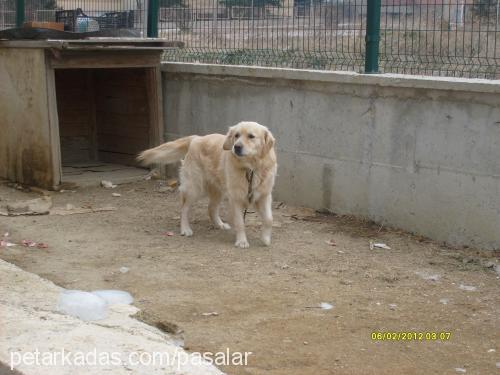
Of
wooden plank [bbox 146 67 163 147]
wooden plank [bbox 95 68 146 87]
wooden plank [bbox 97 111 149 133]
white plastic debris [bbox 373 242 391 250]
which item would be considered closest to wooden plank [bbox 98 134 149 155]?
wooden plank [bbox 97 111 149 133]

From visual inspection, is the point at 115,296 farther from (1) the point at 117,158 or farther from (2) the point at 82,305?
(1) the point at 117,158

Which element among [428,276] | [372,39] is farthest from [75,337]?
[372,39]

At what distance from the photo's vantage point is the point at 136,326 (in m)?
4.41

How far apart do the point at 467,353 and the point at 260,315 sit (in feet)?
4.16

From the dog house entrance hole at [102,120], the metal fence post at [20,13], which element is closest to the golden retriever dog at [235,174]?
the dog house entrance hole at [102,120]

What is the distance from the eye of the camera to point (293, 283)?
5.62 m

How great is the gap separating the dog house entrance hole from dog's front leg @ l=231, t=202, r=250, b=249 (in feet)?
10.2

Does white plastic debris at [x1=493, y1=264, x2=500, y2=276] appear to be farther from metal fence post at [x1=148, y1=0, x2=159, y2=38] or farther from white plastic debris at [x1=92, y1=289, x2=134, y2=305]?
metal fence post at [x1=148, y1=0, x2=159, y2=38]

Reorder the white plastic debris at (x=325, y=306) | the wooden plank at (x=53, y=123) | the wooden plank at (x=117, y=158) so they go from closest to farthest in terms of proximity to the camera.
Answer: the white plastic debris at (x=325, y=306) → the wooden plank at (x=53, y=123) → the wooden plank at (x=117, y=158)

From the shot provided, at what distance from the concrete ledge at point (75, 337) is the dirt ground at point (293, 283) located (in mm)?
267

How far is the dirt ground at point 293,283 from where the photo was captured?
4336 mm

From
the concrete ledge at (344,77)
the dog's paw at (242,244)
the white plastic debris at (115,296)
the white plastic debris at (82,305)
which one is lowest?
the dog's paw at (242,244)

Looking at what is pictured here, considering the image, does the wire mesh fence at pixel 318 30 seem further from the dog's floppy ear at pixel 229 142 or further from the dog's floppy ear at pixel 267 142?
the dog's floppy ear at pixel 229 142
